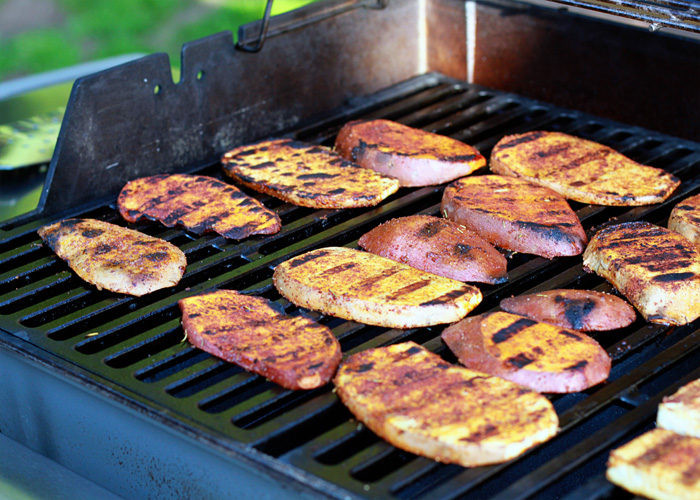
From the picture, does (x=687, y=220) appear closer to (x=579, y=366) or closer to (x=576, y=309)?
(x=576, y=309)

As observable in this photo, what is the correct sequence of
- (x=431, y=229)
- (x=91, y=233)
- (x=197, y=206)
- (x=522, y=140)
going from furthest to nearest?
(x=522, y=140), (x=197, y=206), (x=91, y=233), (x=431, y=229)

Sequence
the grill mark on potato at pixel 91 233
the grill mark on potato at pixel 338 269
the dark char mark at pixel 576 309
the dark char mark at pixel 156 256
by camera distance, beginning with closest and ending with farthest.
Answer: the dark char mark at pixel 576 309 < the grill mark on potato at pixel 338 269 < the dark char mark at pixel 156 256 < the grill mark on potato at pixel 91 233

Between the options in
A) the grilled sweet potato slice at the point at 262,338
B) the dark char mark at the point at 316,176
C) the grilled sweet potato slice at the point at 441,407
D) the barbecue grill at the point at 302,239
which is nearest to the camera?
the grilled sweet potato slice at the point at 441,407

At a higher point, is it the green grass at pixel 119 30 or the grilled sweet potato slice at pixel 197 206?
the grilled sweet potato slice at pixel 197 206

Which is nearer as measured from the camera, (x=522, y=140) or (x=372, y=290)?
(x=372, y=290)

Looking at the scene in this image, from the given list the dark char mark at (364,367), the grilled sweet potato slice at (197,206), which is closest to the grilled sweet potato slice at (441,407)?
the dark char mark at (364,367)

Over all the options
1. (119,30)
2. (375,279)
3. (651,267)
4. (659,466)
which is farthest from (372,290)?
(119,30)

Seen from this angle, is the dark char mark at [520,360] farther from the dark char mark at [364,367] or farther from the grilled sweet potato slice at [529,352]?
the dark char mark at [364,367]

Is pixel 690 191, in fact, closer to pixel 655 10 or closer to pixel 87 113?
pixel 655 10

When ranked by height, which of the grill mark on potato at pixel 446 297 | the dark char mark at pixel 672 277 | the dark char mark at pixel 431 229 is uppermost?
the dark char mark at pixel 431 229

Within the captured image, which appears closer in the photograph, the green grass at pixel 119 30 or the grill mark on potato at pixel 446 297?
the grill mark on potato at pixel 446 297
